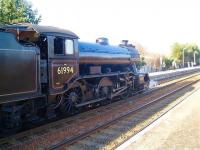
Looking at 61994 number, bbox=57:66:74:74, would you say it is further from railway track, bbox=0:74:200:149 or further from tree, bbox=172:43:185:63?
tree, bbox=172:43:185:63

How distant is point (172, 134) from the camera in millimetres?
9703

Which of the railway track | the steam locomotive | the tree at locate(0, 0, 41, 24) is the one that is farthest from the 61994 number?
the tree at locate(0, 0, 41, 24)

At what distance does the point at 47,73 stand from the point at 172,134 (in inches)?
176

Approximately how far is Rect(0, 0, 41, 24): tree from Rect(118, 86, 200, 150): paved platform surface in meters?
13.4

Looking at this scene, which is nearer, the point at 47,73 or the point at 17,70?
the point at 17,70

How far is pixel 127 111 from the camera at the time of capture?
13.8 meters

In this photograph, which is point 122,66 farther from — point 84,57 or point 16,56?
point 16,56

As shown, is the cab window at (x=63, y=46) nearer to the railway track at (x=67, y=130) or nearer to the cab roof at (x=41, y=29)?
the cab roof at (x=41, y=29)

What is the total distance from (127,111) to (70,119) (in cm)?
299

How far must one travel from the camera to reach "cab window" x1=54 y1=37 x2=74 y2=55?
1127cm

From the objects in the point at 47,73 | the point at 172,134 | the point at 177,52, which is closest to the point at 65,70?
the point at 47,73

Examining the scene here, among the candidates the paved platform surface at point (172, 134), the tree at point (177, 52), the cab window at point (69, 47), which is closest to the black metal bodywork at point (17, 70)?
the cab window at point (69, 47)

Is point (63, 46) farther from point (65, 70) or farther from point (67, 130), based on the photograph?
point (67, 130)

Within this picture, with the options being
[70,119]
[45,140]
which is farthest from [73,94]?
[45,140]
